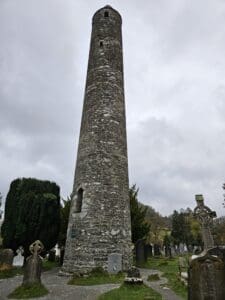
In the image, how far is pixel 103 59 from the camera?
16.1 metres

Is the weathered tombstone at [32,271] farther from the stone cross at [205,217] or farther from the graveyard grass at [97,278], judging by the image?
the stone cross at [205,217]

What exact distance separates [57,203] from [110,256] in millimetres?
7343

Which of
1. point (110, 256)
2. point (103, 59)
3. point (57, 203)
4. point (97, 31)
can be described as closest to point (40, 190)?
point (57, 203)

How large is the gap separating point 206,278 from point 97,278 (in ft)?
24.1

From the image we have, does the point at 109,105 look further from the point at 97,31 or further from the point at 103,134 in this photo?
the point at 97,31

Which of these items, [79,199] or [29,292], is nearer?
[29,292]

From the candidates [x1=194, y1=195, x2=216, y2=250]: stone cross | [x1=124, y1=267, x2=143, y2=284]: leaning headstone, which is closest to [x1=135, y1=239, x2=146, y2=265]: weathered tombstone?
[x1=194, y1=195, x2=216, y2=250]: stone cross

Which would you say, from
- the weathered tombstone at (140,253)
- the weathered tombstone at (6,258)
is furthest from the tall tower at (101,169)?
the weathered tombstone at (140,253)

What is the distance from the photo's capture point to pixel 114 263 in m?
11.9

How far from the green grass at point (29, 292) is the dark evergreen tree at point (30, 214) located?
8.06 m

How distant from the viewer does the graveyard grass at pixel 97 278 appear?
33.8 ft

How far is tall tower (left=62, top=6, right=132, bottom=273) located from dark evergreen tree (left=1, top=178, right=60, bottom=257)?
4.31m

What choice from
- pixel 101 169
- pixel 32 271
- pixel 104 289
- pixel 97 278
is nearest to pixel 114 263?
pixel 97 278

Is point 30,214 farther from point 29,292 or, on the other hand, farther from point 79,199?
point 29,292
